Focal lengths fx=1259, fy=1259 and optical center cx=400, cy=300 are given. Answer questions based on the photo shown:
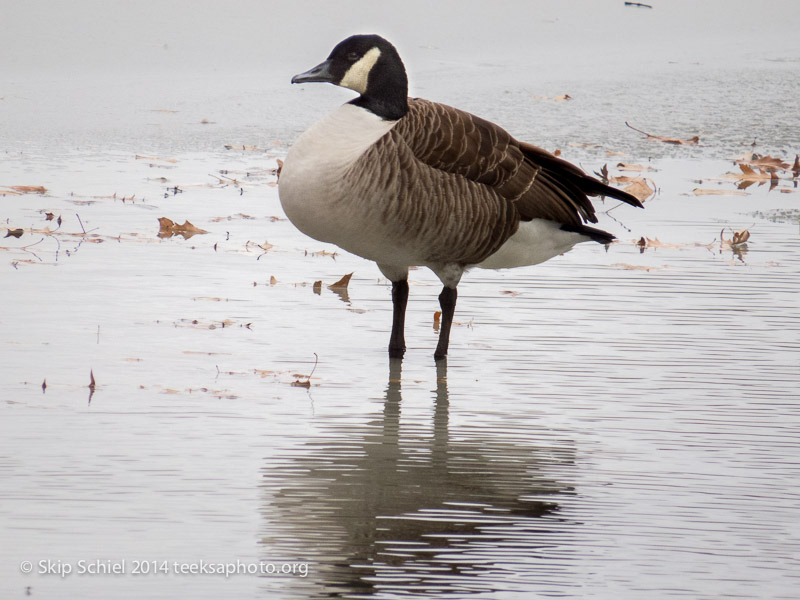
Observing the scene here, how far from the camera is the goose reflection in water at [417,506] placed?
3527 millimetres

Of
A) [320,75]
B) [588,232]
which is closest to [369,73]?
[320,75]

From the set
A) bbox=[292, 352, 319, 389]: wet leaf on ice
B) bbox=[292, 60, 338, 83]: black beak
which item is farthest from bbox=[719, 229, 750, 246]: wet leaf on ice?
bbox=[292, 352, 319, 389]: wet leaf on ice

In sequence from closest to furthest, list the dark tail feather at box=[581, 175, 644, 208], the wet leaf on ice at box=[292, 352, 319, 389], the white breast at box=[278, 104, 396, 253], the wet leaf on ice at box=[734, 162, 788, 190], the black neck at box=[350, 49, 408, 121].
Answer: the wet leaf on ice at box=[292, 352, 319, 389] → the white breast at box=[278, 104, 396, 253] → the black neck at box=[350, 49, 408, 121] → the dark tail feather at box=[581, 175, 644, 208] → the wet leaf on ice at box=[734, 162, 788, 190]

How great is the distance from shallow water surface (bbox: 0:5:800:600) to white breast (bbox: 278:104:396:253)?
2.13 ft

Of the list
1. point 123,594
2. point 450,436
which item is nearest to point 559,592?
point 123,594

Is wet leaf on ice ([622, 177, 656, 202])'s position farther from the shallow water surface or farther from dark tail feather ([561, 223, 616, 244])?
dark tail feather ([561, 223, 616, 244])

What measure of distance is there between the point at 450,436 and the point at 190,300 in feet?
8.21

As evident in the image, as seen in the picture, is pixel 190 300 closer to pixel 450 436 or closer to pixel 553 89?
pixel 450 436

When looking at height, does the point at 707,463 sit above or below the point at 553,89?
below

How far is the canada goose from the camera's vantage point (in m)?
5.75

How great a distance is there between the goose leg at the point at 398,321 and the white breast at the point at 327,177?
1.81 ft

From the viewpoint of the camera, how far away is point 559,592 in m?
3.43

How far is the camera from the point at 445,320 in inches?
246

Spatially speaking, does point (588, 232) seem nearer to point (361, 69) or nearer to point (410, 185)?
point (410, 185)
